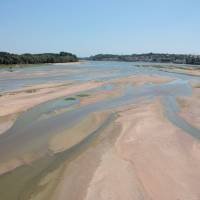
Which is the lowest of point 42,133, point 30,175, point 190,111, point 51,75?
point 51,75

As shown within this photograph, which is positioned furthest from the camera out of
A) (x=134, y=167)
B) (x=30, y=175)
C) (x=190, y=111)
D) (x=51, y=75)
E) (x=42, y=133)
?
(x=51, y=75)

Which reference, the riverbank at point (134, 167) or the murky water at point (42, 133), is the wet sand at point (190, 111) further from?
the riverbank at point (134, 167)

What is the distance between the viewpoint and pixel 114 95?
89.2 ft

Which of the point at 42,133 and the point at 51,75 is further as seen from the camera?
the point at 51,75

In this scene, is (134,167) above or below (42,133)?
above

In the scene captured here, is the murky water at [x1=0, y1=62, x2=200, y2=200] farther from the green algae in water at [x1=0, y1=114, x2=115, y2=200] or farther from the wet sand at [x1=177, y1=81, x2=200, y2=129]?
the wet sand at [x1=177, y1=81, x2=200, y2=129]

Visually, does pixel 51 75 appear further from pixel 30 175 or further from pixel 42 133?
pixel 30 175

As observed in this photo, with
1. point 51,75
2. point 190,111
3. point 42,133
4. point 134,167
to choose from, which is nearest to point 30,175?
point 134,167

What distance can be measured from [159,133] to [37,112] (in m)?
9.13

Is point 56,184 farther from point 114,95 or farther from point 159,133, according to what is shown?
point 114,95

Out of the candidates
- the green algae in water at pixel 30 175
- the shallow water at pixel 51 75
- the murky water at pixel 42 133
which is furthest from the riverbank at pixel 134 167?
the shallow water at pixel 51 75

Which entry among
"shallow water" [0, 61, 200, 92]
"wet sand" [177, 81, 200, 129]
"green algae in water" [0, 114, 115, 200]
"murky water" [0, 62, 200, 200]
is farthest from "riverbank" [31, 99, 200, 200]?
"shallow water" [0, 61, 200, 92]

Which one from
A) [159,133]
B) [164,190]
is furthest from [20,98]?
[164,190]

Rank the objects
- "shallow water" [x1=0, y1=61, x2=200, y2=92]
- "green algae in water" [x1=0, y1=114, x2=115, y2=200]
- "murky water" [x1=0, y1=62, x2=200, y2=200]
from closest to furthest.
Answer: "green algae in water" [x1=0, y1=114, x2=115, y2=200], "murky water" [x1=0, y1=62, x2=200, y2=200], "shallow water" [x1=0, y1=61, x2=200, y2=92]
